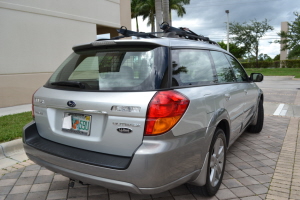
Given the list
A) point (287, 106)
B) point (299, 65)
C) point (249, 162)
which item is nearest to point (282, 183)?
point (249, 162)

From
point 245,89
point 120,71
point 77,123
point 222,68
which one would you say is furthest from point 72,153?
point 245,89

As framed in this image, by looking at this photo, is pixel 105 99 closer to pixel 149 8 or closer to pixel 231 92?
pixel 231 92

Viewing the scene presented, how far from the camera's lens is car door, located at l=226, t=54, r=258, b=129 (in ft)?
13.4

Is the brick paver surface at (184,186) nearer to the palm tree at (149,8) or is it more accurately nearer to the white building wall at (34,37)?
the white building wall at (34,37)

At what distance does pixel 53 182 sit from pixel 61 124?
117 centimetres

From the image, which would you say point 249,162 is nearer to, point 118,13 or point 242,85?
point 242,85

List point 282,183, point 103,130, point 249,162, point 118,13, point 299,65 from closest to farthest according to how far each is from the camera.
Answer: point 103,130 < point 282,183 < point 249,162 < point 118,13 < point 299,65

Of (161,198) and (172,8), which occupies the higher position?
(172,8)

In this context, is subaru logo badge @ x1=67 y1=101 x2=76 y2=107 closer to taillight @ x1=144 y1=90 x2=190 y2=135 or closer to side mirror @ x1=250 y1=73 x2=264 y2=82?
taillight @ x1=144 y1=90 x2=190 y2=135

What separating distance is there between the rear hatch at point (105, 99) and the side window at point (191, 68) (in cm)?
17

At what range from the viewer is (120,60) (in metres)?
2.51

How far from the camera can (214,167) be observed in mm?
2930

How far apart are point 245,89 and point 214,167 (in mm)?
1709

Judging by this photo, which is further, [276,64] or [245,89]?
[276,64]
